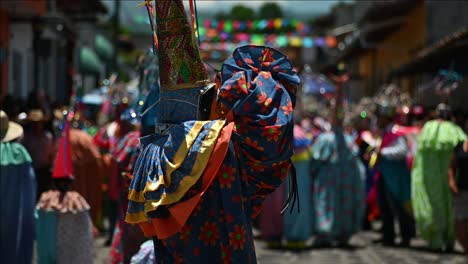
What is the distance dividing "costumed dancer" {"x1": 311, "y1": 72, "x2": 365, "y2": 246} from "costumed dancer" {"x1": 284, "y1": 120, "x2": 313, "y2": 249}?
159mm

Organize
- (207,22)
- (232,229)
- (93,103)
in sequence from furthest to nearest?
1. (207,22)
2. (93,103)
3. (232,229)

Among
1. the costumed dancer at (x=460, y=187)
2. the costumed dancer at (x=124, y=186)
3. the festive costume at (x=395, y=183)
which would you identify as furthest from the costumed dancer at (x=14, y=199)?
the festive costume at (x=395, y=183)

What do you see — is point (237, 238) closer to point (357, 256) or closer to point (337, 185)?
point (357, 256)

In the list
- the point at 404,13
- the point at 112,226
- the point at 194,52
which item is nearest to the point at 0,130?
the point at 194,52

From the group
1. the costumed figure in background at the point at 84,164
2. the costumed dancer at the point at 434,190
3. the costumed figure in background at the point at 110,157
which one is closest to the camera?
the costumed figure in background at the point at 110,157

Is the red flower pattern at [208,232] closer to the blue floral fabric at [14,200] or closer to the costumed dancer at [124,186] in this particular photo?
the costumed dancer at [124,186]

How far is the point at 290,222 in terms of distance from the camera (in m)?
14.1

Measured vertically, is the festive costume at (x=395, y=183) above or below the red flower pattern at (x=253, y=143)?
below

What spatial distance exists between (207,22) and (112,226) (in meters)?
13.8

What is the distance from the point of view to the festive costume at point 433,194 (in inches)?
534

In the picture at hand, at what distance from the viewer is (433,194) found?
1374 centimetres

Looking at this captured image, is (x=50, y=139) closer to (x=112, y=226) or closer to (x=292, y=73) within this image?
(x=112, y=226)

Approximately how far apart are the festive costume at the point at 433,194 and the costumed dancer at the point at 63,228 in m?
5.68

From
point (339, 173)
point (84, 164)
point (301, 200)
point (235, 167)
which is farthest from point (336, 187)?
point (235, 167)
